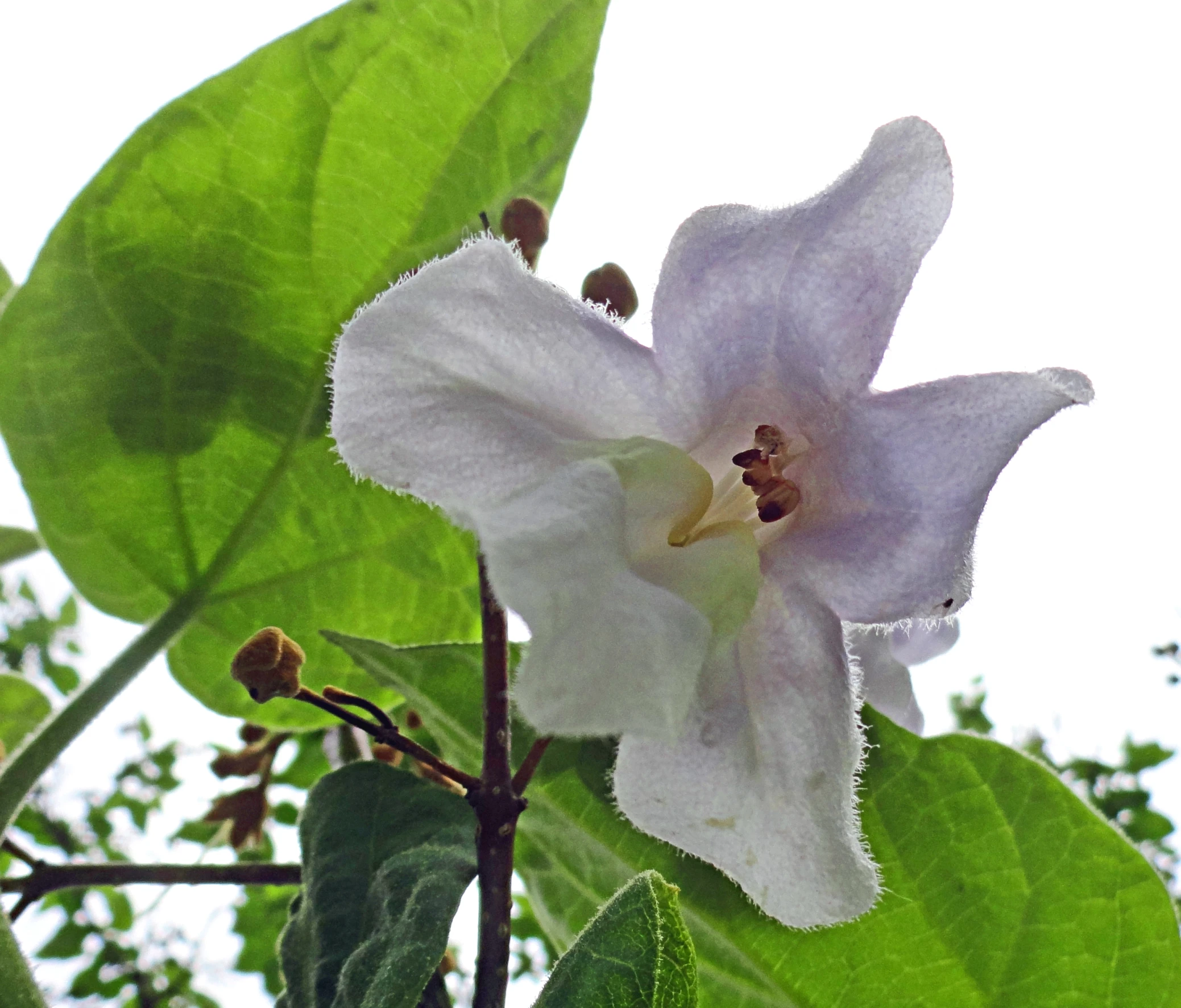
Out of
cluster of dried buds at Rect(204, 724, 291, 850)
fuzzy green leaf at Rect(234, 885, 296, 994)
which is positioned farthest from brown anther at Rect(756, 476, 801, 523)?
fuzzy green leaf at Rect(234, 885, 296, 994)

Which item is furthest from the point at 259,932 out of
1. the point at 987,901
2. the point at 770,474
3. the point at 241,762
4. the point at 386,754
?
the point at 770,474

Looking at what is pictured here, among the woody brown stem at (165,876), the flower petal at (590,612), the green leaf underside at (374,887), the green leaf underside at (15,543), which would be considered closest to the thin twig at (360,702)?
the green leaf underside at (374,887)

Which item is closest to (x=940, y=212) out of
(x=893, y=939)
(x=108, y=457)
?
(x=893, y=939)

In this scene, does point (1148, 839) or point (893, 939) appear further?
point (1148, 839)

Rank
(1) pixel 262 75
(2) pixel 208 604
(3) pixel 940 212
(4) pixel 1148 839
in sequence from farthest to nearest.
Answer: (4) pixel 1148 839 → (2) pixel 208 604 → (1) pixel 262 75 → (3) pixel 940 212

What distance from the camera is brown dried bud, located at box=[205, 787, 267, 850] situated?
1.06 m

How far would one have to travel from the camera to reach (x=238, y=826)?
1055 millimetres

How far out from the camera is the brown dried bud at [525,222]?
2.43 feet

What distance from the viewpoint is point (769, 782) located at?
0.55 meters

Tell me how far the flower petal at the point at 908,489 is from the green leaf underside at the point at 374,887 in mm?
260

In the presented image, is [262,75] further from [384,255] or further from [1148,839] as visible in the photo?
[1148,839]

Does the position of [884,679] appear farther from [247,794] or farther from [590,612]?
[247,794]

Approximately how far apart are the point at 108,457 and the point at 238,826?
0.41m

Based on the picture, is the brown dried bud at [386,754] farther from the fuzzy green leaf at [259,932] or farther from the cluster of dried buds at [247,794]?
the fuzzy green leaf at [259,932]
